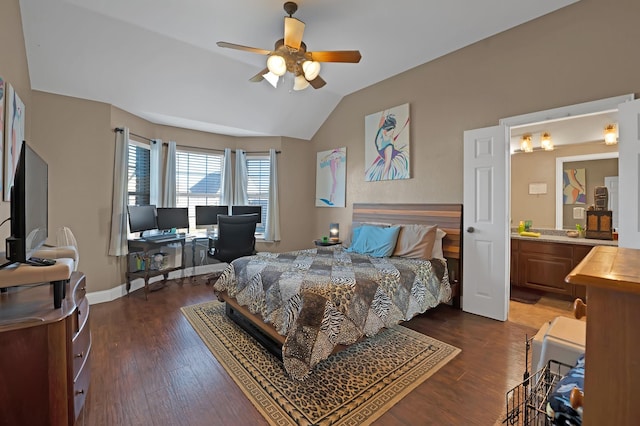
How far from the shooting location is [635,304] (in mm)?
614

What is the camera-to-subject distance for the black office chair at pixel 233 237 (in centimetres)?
411

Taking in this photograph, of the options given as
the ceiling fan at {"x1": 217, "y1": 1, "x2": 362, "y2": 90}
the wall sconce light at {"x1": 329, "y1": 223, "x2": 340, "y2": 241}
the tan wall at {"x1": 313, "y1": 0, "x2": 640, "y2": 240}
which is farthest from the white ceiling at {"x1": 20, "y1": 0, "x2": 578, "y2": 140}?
the wall sconce light at {"x1": 329, "y1": 223, "x2": 340, "y2": 241}

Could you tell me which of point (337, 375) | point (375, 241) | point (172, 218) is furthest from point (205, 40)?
point (337, 375)

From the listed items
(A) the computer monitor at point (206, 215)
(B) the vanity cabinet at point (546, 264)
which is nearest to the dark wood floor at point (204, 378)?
(B) the vanity cabinet at point (546, 264)

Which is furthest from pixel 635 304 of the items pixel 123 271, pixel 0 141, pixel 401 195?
pixel 123 271

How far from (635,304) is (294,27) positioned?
2.69 meters

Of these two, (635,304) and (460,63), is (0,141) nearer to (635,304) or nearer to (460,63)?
(635,304)

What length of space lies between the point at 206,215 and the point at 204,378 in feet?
10.8

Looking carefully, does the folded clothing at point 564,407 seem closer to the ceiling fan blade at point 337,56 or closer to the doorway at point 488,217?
the doorway at point 488,217

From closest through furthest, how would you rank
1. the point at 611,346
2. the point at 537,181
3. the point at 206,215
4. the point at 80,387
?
the point at 611,346
the point at 80,387
the point at 537,181
the point at 206,215

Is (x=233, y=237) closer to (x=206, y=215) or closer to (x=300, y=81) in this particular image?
(x=206, y=215)

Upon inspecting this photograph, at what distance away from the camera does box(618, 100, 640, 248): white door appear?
2.27m

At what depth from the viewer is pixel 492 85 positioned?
3.23 metres

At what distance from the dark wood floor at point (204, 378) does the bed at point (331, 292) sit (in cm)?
42
